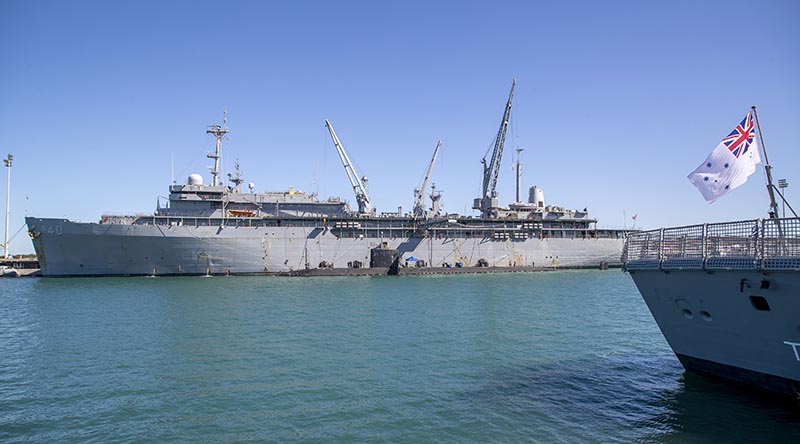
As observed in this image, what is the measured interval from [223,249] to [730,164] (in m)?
50.0

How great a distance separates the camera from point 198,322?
989 inches

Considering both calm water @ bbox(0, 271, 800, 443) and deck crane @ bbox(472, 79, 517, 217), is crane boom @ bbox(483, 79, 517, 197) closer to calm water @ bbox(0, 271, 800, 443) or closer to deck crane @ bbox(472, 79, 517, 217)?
deck crane @ bbox(472, 79, 517, 217)

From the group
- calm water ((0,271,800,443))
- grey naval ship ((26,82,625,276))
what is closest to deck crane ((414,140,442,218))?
grey naval ship ((26,82,625,276))

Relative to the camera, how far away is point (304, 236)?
189 ft

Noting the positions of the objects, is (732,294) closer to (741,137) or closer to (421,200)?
(741,137)

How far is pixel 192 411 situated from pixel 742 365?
1383 centimetres

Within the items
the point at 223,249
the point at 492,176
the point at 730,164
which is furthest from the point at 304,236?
the point at 730,164

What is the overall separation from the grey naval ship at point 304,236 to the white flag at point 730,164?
4659 cm

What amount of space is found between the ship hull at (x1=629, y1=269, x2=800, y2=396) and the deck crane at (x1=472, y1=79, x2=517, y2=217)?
5486cm

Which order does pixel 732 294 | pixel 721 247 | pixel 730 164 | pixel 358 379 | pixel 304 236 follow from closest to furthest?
pixel 732 294, pixel 721 247, pixel 730 164, pixel 358 379, pixel 304 236

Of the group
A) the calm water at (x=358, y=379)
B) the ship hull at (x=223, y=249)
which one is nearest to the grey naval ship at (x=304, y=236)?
the ship hull at (x=223, y=249)

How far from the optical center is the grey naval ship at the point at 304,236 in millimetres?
50812

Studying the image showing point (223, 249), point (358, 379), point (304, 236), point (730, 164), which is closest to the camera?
point (730, 164)

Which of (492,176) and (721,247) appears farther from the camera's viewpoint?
(492,176)
